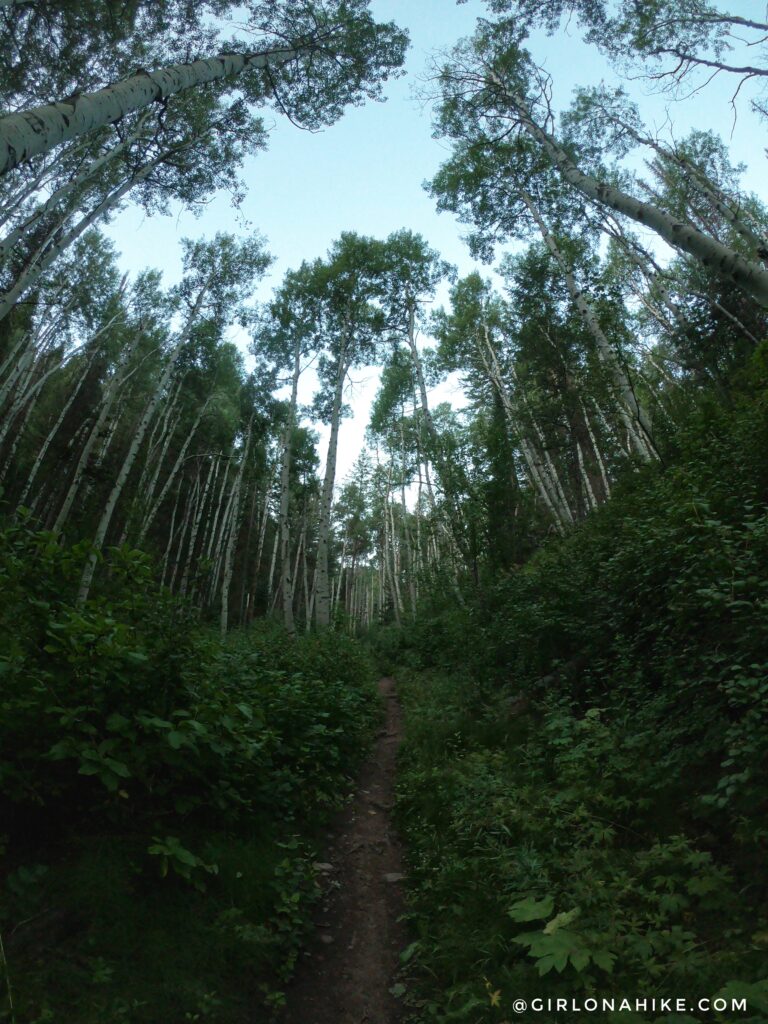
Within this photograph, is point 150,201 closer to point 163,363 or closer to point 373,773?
point 163,363

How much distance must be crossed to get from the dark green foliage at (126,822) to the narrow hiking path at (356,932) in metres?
0.18

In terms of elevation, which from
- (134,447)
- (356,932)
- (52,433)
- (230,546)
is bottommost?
(356,932)

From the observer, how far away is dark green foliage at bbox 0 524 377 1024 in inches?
86.0

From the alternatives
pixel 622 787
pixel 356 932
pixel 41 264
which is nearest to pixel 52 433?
pixel 41 264

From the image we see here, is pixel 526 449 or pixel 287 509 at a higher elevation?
pixel 526 449

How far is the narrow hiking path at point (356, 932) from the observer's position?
262 centimetres

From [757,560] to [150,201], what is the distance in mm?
13719

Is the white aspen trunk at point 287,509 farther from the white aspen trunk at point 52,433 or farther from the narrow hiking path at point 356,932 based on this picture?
the narrow hiking path at point 356,932

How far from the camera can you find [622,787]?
130 inches

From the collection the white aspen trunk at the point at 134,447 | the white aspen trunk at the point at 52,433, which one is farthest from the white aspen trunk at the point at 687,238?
the white aspen trunk at the point at 52,433

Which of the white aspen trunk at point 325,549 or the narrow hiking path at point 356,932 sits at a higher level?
the white aspen trunk at point 325,549

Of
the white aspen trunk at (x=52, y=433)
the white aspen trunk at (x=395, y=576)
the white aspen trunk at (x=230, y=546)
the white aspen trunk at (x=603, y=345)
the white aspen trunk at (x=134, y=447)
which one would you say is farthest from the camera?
the white aspen trunk at (x=395, y=576)

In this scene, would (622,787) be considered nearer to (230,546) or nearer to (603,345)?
(603,345)

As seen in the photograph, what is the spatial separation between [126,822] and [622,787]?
3.11 meters
